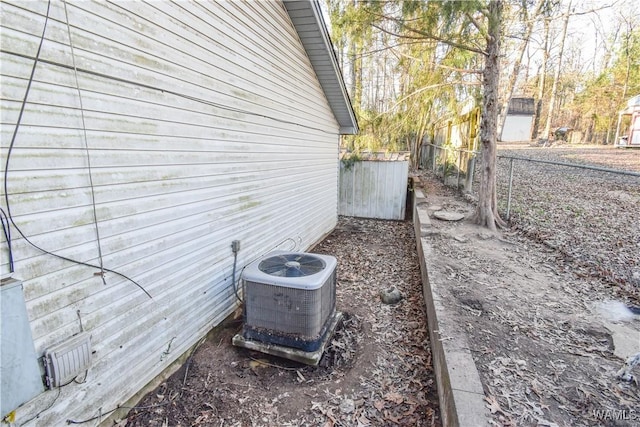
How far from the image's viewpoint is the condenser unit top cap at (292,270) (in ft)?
9.49

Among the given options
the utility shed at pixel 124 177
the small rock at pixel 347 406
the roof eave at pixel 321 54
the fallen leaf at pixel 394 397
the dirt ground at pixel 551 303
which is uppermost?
the roof eave at pixel 321 54

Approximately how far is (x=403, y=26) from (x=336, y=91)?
1.72 metres

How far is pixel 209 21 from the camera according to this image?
3086 millimetres

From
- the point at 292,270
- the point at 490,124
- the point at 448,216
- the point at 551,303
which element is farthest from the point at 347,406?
the point at 490,124

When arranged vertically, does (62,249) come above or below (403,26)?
below

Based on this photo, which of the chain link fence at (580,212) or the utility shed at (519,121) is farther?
the utility shed at (519,121)

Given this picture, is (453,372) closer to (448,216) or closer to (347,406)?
(347,406)

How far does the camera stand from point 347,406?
2.54m

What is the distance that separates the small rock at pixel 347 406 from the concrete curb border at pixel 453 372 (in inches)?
26.7

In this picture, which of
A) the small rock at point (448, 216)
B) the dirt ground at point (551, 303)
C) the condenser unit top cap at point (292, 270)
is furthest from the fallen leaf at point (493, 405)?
the small rock at point (448, 216)

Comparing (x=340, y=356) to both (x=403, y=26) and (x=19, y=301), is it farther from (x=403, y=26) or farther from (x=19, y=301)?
(x=403, y=26)

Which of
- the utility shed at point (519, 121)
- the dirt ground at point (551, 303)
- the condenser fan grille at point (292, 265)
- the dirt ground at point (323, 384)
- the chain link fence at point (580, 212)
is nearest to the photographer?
the dirt ground at point (551, 303)

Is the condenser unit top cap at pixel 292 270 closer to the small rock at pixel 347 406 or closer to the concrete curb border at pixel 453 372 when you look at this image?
the small rock at pixel 347 406

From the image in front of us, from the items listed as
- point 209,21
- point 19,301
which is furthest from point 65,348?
point 209,21
